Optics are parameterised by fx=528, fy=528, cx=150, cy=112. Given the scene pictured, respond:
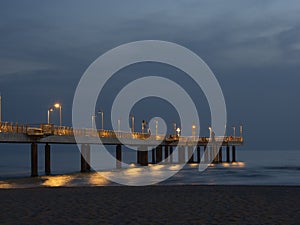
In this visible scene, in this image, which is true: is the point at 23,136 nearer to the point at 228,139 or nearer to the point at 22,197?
the point at 22,197

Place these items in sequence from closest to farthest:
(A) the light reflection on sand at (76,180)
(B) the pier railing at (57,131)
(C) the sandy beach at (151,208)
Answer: (C) the sandy beach at (151,208), (A) the light reflection on sand at (76,180), (B) the pier railing at (57,131)

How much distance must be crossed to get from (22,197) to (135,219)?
27.2 ft

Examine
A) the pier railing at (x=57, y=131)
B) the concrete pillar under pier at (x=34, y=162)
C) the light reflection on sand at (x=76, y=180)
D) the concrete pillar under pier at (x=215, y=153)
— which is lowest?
the concrete pillar under pier at (x=215, y=153)

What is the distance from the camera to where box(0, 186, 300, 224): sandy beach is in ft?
48.7

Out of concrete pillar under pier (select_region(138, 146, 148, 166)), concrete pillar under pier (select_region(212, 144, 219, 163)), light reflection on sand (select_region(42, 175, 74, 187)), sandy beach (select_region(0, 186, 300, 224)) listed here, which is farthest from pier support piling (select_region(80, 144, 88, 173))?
concrete pillar under pier (select_region(212, 144, 219, 163))

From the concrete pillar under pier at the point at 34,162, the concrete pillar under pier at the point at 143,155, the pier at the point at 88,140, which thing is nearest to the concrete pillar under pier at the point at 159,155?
the pier at the point at 88,140

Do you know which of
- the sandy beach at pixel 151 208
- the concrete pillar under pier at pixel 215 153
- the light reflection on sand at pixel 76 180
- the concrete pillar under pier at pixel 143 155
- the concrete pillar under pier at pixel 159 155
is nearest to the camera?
the sandy beach at pixel 151 208

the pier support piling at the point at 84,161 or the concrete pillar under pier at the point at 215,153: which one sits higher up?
the pier support piling at the point at 84,161

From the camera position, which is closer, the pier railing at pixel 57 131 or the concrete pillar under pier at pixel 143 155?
the pier railing at pixel 57 131

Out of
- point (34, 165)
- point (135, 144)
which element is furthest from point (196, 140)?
point (34, 165)

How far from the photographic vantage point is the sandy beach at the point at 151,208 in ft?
48.7

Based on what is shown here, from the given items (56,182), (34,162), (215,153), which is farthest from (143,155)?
(56,182)

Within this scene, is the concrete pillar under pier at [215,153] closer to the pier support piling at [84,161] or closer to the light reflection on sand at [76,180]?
the light reflection on sand at [76,180]

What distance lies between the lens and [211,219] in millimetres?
14930
